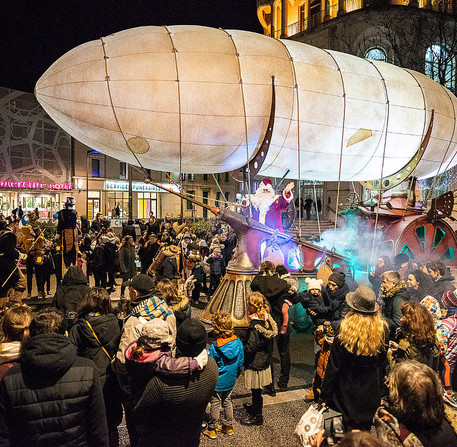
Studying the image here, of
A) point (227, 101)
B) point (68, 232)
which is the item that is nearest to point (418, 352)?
point (227, 101)

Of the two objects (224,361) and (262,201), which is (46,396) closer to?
(224,361)

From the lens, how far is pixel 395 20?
27266 millimetres

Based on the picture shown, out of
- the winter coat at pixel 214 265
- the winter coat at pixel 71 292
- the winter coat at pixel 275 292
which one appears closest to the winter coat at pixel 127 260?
the winter coat at pixel 214 265

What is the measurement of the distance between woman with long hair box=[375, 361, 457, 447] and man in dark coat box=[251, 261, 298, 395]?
328 centimetres

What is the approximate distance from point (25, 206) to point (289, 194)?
30.0 metres

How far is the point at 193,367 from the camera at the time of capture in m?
2.56

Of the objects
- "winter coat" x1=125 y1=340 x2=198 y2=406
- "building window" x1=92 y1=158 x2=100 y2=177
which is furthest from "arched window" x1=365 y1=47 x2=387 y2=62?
→ "winter coat" x1=125 y1=340 x2=198 y2=406

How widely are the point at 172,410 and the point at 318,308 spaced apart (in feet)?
9.53

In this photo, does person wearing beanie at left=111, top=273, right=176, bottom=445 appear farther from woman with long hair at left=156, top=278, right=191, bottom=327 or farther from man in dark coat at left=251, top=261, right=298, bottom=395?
man in dark coat at left=251, top=261, right=298, bottom=395

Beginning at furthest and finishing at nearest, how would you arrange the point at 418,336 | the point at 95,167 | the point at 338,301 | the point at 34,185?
1. the point at 95,167
2. the point at 34,185
3. the point at 338,301
4. the point at 418,336

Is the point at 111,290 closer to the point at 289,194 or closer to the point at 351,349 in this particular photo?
the point at 289,194

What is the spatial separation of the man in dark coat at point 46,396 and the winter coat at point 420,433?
5.50 ft

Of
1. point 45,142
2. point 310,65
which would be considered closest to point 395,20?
point 310,65

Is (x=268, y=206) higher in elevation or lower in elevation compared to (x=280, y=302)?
higher
